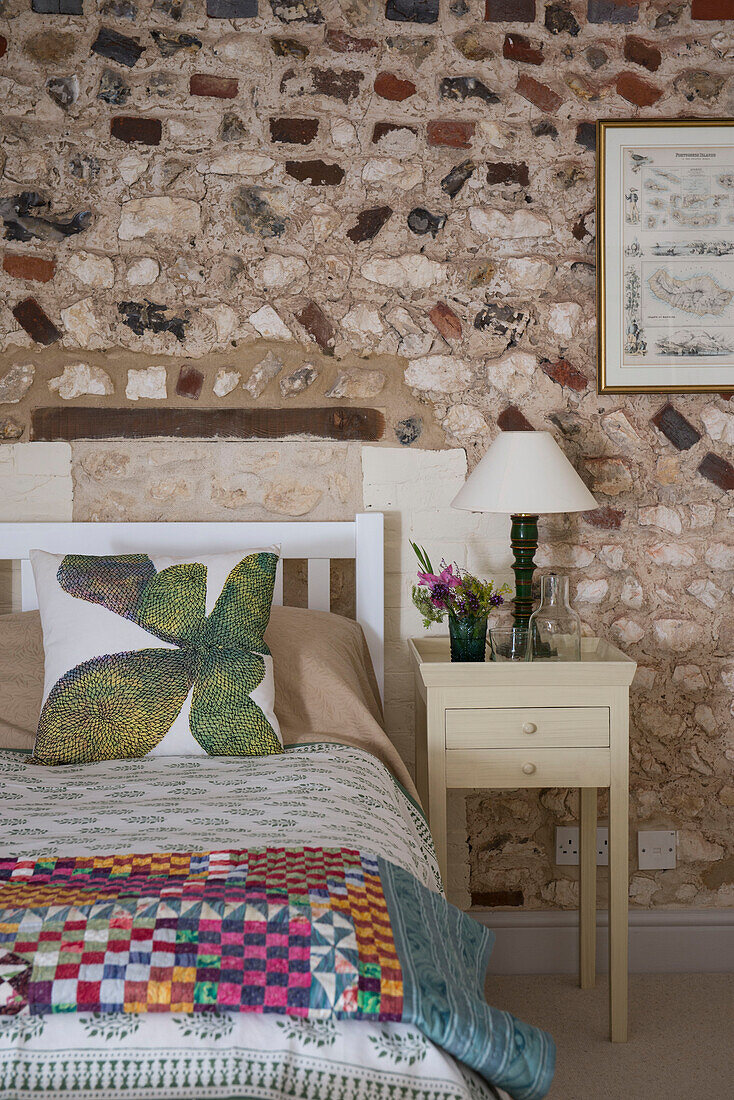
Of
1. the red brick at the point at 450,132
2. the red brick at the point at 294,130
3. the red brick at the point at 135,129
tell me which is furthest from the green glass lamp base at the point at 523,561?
the red brick at the point at 135,129

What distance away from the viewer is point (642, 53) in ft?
7.91

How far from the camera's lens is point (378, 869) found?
1.17 m

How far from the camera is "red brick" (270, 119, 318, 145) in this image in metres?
2.40

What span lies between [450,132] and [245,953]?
214 centimetres

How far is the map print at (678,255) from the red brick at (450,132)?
16.7 inches

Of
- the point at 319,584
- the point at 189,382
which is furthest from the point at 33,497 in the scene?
the point at 319,584

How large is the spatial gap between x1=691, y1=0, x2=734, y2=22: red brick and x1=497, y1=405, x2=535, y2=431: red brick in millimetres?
1138

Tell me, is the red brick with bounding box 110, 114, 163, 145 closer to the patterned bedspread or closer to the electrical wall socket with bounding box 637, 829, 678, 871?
the patterned bedspread

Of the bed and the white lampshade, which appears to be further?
the white lampshade

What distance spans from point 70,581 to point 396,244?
1.23 m

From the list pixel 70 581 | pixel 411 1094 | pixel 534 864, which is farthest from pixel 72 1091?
pixel 534 864

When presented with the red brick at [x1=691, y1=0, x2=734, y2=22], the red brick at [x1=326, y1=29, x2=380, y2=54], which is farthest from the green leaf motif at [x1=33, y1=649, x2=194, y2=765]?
the red brick at [x1=691, y1=0, x2=734, y2=22]

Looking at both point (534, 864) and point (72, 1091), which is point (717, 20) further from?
point (72, 1091)

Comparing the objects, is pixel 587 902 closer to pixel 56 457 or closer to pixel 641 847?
pixel 641 847
